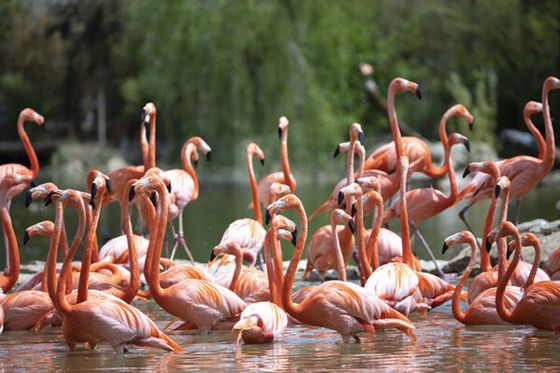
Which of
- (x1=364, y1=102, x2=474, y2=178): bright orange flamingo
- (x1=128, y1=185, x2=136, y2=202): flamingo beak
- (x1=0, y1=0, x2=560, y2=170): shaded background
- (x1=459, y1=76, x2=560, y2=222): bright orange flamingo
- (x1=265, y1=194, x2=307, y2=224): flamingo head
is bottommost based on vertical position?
(x1=265, y1=194, x2=307, y2=224): flamingo head

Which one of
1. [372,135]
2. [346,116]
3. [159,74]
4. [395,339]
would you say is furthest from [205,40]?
[395,339]

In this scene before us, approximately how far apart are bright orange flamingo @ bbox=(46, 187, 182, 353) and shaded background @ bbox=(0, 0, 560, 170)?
16281mm

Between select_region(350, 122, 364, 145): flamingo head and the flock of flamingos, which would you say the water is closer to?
the flock of flamingos

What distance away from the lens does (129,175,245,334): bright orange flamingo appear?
6.38 metres

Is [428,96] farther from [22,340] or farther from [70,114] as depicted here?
[22,340]

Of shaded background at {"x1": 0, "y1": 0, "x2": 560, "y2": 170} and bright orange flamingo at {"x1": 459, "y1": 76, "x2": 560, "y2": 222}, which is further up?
shaded background at {"x1": 0, "y1": 0, "x2": 560, "y2": 170}

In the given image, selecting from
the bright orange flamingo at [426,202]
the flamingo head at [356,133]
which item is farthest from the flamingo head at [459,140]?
the flamingo head at [356,133]

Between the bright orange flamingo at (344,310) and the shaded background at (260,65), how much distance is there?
1596cm

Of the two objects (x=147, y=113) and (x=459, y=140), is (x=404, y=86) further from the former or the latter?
(x=147, y=113)

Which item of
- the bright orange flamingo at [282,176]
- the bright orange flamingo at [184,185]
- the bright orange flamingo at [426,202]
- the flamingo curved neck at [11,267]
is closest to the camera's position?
the flamingo curved neck at [11,267]

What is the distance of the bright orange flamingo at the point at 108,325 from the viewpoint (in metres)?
5.72

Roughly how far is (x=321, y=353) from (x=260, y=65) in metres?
17.3

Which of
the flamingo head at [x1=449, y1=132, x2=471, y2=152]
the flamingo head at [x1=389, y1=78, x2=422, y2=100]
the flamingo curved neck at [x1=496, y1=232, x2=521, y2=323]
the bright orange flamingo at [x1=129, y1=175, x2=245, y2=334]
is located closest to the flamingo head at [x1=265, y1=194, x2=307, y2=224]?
the bright orange flamingo at [x1=129, y1=175, x2=245, y2=334]

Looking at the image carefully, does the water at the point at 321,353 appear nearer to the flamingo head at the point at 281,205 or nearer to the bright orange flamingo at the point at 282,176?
the flamingo head at the point at 281,205
